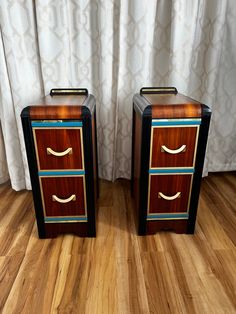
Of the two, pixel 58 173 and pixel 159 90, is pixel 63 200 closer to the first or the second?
pixel 58 173

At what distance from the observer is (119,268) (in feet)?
3.64

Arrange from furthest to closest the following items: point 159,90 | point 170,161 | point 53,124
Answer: point 159,90 → point 170,161 → point 53,124

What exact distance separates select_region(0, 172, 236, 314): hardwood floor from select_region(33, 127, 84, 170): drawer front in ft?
1.54

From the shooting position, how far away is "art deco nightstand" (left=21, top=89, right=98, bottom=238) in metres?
1.01

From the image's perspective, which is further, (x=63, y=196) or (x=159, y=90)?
(x=159, y=90)

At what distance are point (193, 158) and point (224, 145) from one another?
89 centimetres

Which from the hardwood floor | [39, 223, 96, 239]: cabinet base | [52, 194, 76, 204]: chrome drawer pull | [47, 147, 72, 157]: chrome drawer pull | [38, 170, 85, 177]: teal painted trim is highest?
[47, 147, 72, 157]: chrome drawer pull

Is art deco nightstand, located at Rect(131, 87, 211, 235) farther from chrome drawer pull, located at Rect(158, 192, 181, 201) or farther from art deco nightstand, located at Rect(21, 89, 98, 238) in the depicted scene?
art deco nightstand, located at Rect(21, 89, 98, 238)

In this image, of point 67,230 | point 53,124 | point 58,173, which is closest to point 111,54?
point 53,124

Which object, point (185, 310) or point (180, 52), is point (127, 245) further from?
point (180, 52)

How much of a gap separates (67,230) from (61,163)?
422 mm

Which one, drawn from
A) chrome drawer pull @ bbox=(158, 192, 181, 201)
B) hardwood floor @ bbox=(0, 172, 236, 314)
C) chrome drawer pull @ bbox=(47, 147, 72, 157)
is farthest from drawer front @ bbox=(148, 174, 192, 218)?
chrome drawer pull @ bbox=(47, 147, 72, 157)

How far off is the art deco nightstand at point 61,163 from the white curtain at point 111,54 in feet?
1.02

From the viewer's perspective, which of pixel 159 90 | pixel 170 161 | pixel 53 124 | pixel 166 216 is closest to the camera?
pixel 53 124
